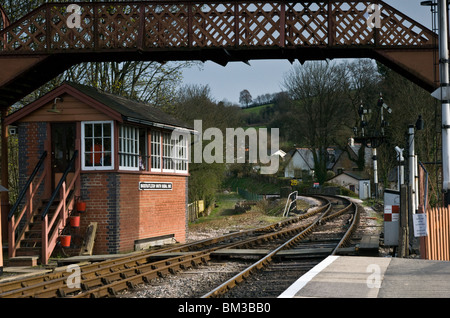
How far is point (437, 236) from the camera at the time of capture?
37.0 feet

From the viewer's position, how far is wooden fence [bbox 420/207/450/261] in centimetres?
1103

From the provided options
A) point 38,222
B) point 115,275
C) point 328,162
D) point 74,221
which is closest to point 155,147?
point 74,221

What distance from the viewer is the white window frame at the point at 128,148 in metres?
16.3

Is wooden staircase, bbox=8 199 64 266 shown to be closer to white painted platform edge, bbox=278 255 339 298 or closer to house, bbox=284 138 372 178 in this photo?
white painted platform edge, bbox=278 255 339 298

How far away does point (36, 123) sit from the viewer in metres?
16.3

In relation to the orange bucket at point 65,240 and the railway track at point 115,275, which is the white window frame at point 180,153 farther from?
the orange bucket at point 65,240

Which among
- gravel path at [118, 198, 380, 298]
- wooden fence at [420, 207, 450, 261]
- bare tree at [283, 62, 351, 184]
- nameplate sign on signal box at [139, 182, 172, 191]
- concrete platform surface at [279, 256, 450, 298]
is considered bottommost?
gravel path at [118, 198, 380, 298]

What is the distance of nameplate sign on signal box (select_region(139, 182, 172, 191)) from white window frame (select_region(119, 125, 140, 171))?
535 millimetres

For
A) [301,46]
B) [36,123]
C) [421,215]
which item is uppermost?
[301,46]

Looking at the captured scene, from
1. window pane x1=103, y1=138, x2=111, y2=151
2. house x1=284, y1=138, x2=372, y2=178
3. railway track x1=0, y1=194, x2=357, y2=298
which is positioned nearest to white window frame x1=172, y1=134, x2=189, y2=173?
railway track x1=0, y1=194, x2=357, y2=298

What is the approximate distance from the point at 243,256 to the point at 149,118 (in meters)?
5.52

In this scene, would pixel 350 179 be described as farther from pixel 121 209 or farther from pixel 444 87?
pixel 444 87
